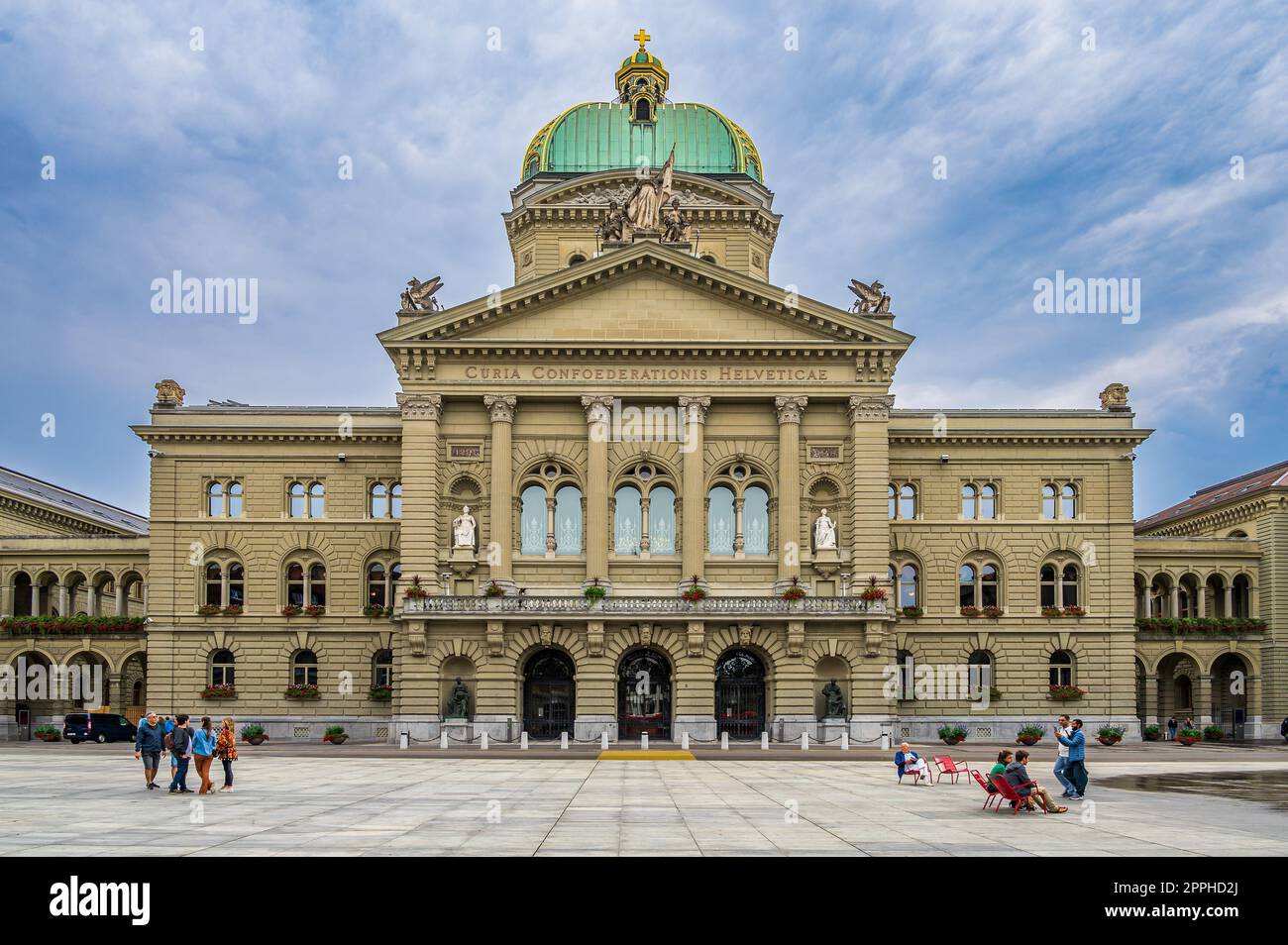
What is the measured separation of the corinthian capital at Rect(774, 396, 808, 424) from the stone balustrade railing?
890 centimetres

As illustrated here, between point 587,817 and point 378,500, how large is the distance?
44457mm

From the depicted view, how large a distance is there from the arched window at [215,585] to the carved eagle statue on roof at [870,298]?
3623cm

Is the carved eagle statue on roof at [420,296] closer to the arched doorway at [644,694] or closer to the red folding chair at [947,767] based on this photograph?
the arched doorway at [644,694]

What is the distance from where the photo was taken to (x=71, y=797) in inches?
1174

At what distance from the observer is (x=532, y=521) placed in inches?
2472

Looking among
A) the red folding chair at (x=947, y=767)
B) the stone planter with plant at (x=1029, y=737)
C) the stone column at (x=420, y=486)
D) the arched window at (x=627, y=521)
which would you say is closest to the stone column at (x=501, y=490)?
the stone column at (x=420, y=486)

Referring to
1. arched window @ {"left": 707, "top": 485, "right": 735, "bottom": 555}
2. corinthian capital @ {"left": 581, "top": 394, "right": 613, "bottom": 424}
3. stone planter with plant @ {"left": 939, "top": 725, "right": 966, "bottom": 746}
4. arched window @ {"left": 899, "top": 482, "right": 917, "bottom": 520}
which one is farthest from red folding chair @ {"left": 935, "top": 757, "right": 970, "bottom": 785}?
arched window @ {"left": 899, "top": 482, "right": 917, "bottom": 520}

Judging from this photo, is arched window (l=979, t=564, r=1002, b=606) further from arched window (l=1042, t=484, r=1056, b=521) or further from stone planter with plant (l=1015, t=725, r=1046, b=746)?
stone planter with plant (l=1015, t=725, r=1046, b=746)

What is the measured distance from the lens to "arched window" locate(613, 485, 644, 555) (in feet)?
205

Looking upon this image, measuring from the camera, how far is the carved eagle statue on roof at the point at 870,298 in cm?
6319

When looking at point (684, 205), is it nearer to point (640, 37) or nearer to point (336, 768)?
point (640, 37)
